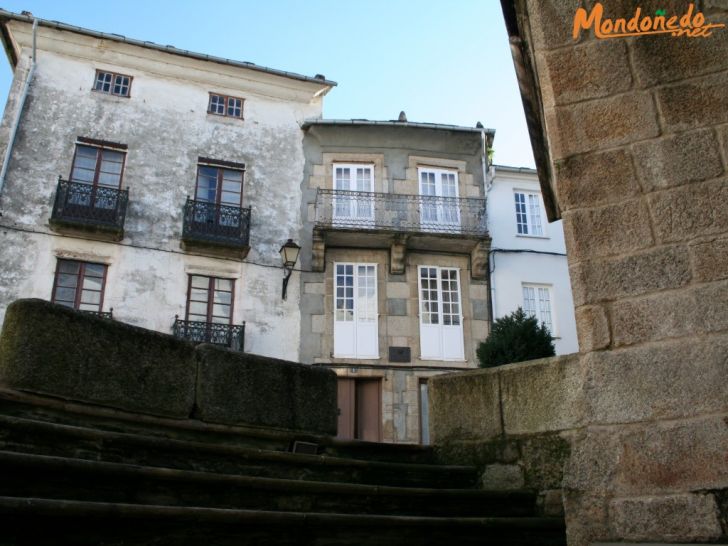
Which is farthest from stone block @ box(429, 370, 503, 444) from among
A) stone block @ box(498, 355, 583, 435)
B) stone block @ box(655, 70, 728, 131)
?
stone block @ box(655, 70, 728, 131)

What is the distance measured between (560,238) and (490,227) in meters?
1.92

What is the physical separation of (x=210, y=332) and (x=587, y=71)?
12.6 m

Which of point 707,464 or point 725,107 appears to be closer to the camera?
point 707,464

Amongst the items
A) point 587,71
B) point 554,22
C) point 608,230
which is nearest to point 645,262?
point 608,230

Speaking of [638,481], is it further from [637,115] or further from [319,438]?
[319,438]

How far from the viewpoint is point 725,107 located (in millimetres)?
3020

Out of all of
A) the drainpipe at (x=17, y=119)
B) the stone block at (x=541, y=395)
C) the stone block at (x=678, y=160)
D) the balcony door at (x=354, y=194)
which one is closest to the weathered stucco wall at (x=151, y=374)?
the stone block at (x=541, y=395)

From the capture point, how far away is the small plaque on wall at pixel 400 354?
1560 centimetres

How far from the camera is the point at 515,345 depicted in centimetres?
625

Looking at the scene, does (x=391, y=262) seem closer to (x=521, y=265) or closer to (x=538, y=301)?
(x=521, y=265)

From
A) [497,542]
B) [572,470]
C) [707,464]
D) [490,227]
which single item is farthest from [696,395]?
[490,227]

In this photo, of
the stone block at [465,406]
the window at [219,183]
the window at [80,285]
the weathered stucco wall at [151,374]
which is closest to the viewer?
the weathered stucco wall at [151,374]

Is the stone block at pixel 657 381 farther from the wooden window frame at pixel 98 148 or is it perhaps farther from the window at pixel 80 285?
the wooden window frame at pixel 98 148

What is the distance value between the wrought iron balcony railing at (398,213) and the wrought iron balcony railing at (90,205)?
462cm
